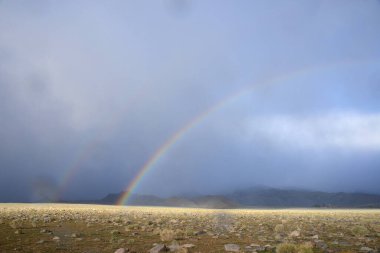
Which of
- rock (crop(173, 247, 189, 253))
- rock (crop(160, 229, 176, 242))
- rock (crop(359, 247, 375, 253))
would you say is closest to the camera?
rock (crop(173, 247, 189, 253))

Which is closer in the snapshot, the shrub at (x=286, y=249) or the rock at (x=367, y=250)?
the shrub at (x=286, y=249)

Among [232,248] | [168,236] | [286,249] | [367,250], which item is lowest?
[367,250]

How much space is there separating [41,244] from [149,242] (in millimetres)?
6181

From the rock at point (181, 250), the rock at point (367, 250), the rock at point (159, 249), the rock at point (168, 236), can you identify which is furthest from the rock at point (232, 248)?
the rock at point (367, 250)

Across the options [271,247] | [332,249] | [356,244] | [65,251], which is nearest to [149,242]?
[65,251]

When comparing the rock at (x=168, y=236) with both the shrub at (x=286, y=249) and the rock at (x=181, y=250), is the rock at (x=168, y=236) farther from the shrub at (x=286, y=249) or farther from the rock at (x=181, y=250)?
the shrub at (x=286, y=249)

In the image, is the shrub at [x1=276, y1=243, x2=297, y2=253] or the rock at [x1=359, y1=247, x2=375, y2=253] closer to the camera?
the shrub at [x1=276, y1=243, x2=297, y2=253]

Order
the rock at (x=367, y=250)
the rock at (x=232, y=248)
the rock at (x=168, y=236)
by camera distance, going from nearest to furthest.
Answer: the rock at (x=367, y=250), the rock at (x=232, y=248), the rock at (x=168, y=236)

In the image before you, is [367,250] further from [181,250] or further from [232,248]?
[181,250]

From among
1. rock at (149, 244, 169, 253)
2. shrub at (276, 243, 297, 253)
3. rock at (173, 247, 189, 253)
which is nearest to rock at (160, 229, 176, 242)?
rock at (149, 244, 169, 253)

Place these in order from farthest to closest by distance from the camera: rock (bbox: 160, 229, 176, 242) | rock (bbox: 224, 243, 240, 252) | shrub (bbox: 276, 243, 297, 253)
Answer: rock (bbox: 160, 229, 176, 242) → rock (bbox: 224, 243, 240, 252) → shrub (bbox: 276, 243, 297, 253)

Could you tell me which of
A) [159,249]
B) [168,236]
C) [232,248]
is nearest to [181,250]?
[159,249]

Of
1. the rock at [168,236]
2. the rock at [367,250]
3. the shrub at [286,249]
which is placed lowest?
the rock at [367,250]

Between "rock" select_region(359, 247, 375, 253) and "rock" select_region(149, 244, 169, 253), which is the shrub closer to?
"rock" select_region(359, 247, 375, 253)
